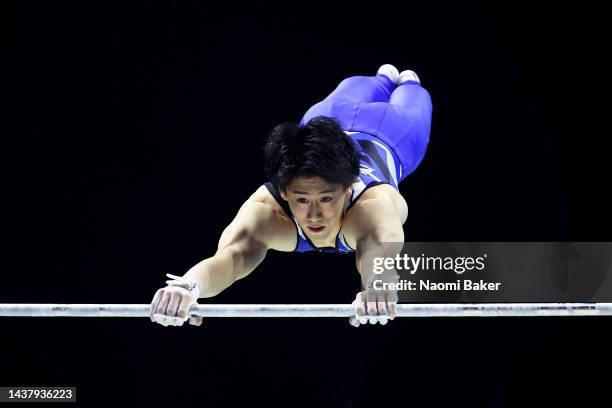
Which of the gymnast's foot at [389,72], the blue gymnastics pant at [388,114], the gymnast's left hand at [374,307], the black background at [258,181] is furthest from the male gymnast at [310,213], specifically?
the black background at [258,181]

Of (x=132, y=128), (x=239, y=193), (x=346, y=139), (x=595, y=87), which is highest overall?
(x=595, y=87)

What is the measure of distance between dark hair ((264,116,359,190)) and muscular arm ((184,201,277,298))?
0.16 meters

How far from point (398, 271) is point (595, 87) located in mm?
1746

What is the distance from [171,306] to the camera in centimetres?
192

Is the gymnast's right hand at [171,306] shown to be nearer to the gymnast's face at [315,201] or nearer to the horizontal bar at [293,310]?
the horizontal bar at [293,310]

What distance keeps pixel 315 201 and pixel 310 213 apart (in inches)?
1.7

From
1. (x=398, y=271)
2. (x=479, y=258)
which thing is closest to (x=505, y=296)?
(x=479, y=258)

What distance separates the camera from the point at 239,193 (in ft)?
10.8

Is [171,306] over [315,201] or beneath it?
beneath

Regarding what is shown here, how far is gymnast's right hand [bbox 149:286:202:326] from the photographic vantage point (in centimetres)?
192

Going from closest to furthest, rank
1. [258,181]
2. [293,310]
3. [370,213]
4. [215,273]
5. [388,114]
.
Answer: [293,310] → [215,273] → [370,213] → [388,114] → [258,181]

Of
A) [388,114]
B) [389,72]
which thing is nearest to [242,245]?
[388,114]

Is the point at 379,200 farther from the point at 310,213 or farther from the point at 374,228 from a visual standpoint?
the point at 310,213
